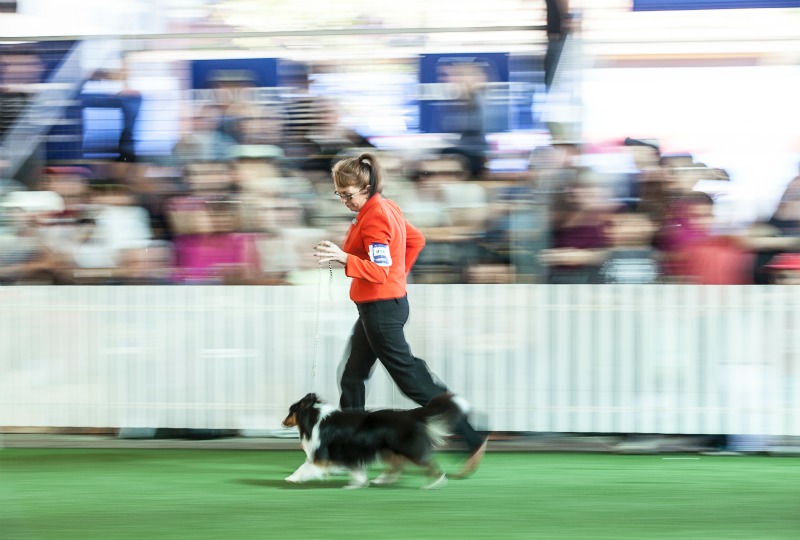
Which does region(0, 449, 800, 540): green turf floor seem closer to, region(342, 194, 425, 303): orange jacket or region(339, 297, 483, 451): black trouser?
region(339, 297, 483, 451): black trouser

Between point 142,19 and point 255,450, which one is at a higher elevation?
A: point 142,19

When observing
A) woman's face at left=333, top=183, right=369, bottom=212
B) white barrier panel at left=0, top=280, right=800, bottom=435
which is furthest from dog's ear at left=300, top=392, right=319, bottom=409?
white barrier panel at left=0, top=280, right=800, bottom=435

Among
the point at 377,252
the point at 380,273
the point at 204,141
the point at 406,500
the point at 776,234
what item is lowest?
the point at 406,500

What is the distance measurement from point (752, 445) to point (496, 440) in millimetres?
1503

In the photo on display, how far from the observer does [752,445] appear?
702cm

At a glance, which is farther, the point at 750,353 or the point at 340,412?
the point at 750,353

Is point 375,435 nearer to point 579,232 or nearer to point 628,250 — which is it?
point 579,232

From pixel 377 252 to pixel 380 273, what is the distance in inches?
4.0

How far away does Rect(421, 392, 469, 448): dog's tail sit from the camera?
5.52 m

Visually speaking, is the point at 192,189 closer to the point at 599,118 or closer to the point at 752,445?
the point at 599,118

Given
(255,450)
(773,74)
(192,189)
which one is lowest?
(255,450)

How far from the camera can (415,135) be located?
746 cm

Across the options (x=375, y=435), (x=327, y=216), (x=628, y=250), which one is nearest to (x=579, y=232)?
(x=628, y=250)

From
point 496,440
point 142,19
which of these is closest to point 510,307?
point 496,440
